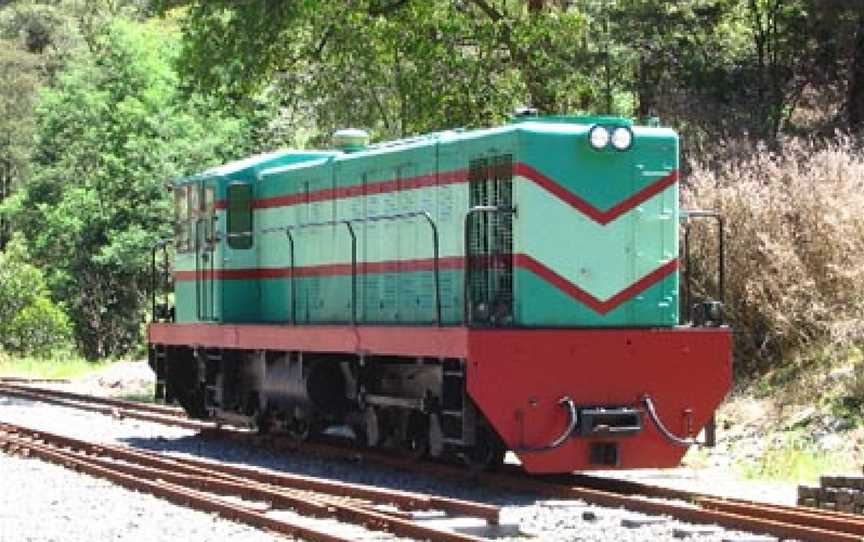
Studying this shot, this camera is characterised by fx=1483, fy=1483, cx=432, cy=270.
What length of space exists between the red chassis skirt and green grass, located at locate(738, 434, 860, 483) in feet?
4.54

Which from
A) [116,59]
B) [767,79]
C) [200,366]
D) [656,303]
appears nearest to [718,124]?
[767,79]

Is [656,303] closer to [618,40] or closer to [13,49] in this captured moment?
[618,40]

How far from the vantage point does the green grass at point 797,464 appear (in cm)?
1283

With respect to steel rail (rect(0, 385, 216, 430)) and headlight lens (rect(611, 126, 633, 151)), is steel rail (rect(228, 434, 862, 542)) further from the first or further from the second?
steel rail (rect(0, 385, 216, 430))

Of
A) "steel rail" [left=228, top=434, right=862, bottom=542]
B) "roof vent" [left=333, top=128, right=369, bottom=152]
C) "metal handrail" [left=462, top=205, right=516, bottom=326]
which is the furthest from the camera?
"roof vent" [left=333, top=128, right=369, bottom=152]

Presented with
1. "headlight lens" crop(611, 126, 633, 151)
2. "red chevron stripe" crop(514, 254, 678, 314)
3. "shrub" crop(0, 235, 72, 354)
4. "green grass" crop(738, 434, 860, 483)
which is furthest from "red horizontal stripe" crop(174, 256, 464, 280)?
"shrub" crop(0, 235, 72, 354)

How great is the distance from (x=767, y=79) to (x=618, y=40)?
279cm

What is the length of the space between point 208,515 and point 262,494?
0.65 meters

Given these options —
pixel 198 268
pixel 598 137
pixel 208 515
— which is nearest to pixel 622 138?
pixel 598 137

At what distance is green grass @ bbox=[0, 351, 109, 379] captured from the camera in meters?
32.3

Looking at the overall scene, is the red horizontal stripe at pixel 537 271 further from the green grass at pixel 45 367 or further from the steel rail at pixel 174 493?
the green grass at pixel 45 367

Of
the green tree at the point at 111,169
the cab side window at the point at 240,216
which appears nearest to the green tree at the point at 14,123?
the green tree at the point at 111,169

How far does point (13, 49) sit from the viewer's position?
6994cm

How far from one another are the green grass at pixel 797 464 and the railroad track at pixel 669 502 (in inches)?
68.5
